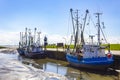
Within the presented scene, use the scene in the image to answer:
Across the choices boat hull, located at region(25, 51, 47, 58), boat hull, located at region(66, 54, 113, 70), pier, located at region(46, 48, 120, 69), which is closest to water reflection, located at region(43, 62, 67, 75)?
boat hull, located at region(66, 54, 113, 70)

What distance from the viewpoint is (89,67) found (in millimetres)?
42312

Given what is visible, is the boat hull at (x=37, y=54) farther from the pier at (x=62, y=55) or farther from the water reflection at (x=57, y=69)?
the water reflection at (x=57, y=69)

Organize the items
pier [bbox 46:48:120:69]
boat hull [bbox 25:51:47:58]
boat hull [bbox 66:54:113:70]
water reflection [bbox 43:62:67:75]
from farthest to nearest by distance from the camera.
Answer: boat hull [bbox 25:51:47:58], pier [bbox 46:48:120:69], water reflection [bbox 43:62:67:75], boat hull [bbox 66:54:113:70]

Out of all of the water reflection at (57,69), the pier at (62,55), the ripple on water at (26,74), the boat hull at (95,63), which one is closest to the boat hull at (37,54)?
the pier at (62,55)

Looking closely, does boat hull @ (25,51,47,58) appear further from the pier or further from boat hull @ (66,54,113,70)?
boat hull @ (66,54,113,70)

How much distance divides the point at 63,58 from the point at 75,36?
37.3 feet

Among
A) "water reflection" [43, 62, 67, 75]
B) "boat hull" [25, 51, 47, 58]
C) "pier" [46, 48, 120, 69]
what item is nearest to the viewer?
"water reflection" [43, 62, 67, 75]

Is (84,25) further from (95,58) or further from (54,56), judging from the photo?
(54,56)

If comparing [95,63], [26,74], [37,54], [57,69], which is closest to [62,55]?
[37,54]

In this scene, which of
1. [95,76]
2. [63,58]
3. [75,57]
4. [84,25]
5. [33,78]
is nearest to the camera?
[33,78]

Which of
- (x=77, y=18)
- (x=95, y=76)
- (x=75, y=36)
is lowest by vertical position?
(x=95, y=76)

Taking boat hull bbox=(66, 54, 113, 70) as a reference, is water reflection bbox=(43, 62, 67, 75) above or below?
below

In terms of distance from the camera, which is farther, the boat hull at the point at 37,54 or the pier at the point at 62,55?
the boat hull at the point at 37,54

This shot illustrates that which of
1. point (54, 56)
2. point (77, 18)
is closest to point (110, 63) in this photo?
point (77, 18)
